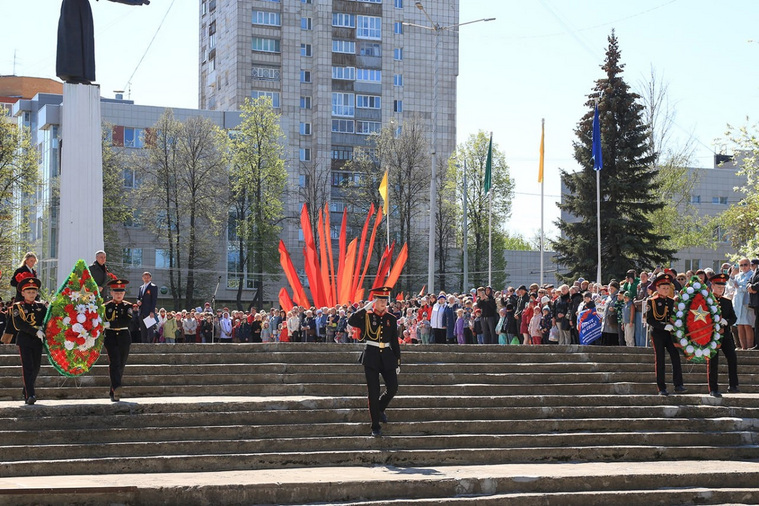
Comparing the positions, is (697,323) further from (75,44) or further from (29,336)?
(75,44)

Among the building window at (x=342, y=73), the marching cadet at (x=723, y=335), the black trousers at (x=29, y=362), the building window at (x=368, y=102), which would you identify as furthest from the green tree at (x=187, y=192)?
the marching cadet at (x=723, y=335)

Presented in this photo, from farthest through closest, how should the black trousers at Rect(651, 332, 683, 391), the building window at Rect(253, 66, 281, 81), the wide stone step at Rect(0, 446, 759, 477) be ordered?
the building window at Rect(253, 66, 281, 81) < the black trousers at Rect(651, 332, 683, 391) < the wide stone step at Rect(0, 446, 759, 477)

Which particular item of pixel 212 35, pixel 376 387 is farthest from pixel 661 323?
pixel 212 35

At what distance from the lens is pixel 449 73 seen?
80625mm

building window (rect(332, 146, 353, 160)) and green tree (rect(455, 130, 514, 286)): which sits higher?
building window (rect(332, 146, 353, 160))

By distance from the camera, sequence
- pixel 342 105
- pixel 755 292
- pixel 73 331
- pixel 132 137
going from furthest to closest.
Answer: pixel 342 105 < pixel 132 137 < pixel 755 292 < pixel 73 331

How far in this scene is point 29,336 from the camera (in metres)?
13.2

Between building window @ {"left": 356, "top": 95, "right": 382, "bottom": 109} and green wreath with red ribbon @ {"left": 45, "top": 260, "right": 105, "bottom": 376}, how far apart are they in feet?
211

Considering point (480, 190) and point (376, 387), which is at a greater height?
point (480, 190)

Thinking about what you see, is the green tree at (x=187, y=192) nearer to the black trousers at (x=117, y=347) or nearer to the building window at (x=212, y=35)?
the building window at (x=212, y=35)

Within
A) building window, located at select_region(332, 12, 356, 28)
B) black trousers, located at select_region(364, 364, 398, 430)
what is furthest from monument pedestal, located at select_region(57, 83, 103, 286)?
building window, located at select_region(332, 12, 356, 28)

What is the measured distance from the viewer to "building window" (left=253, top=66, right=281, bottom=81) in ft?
247

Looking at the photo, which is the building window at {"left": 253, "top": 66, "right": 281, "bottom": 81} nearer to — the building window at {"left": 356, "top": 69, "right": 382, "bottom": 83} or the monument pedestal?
the building window at {"left": 356, "top": 69, "right": 382, "bottom": 83}

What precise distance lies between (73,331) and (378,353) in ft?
14.5
